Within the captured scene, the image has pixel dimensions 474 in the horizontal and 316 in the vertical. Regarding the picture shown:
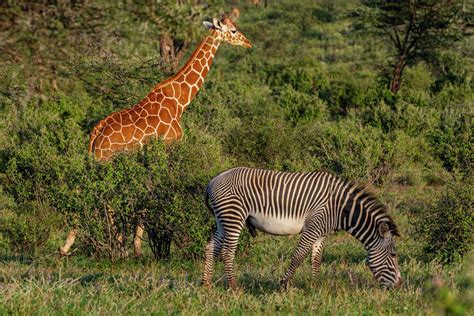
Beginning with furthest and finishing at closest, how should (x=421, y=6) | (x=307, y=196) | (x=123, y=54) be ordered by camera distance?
(x=421, y=6)
(x=307, y=196)
(x=123, y=54)

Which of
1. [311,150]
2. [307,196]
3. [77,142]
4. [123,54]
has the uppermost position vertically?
[123,54]

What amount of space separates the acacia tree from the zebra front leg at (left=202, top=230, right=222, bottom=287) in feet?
67.4

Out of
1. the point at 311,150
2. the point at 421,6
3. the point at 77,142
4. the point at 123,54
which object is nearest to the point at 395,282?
the point at 123,54

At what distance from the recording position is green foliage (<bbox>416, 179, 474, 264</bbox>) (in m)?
11.3

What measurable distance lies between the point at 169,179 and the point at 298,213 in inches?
113

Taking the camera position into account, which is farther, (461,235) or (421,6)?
(421,6)

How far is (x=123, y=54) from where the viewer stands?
23.4ft

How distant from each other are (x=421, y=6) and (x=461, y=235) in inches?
793

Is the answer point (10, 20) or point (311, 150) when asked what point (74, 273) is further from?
point (311, 150)

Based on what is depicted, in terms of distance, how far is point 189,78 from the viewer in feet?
48.4

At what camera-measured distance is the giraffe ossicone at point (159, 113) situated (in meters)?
13.0

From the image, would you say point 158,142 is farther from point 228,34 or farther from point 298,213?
point 228,34

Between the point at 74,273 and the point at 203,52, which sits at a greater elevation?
the point at 203,52

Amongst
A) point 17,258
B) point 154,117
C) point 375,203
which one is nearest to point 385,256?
point 375,203
